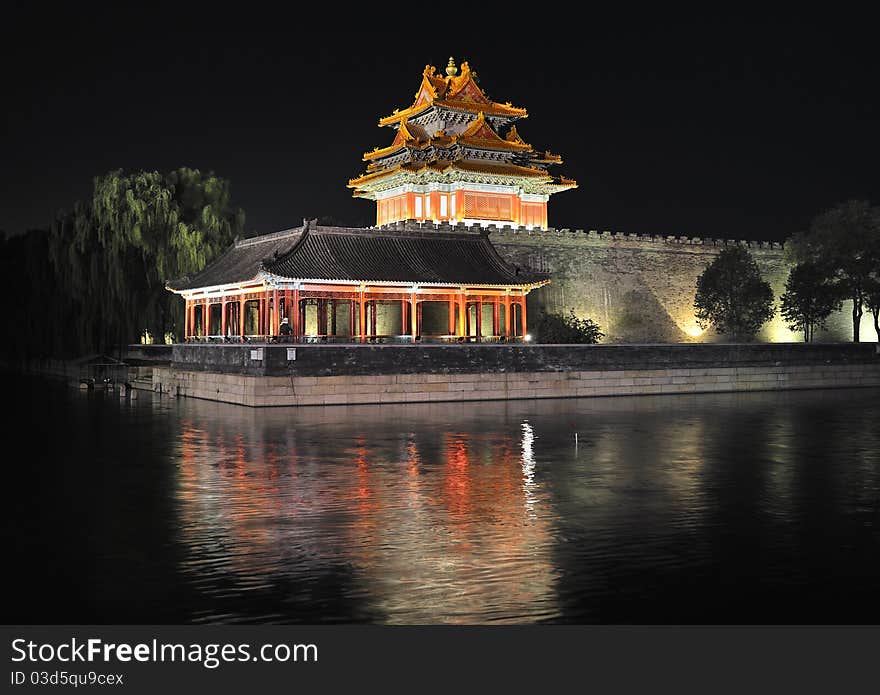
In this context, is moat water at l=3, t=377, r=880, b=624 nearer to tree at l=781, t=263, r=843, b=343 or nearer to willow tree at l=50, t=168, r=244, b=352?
willow tree at l=50, t=168, r=244, b=352

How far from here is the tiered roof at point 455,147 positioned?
40094 millimetres

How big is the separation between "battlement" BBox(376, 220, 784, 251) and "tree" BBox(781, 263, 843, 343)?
2822mm

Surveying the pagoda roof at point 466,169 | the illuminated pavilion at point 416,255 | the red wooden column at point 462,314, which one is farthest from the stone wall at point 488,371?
the pagoda roof at point 466,169

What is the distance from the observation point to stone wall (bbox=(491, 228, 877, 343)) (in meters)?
38.8

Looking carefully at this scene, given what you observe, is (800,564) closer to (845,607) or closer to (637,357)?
(845,607)

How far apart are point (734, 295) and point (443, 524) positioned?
109 ft

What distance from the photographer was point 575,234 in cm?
4000

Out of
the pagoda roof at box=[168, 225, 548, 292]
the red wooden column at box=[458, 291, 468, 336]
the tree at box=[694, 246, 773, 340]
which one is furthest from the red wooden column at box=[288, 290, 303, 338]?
the tree at box=[694, 246, 773, 340]

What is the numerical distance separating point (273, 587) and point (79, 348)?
32789mm

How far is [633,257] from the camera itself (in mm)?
41344

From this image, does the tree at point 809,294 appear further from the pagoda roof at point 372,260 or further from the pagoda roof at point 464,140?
A: the pagoda roof at point 372,260

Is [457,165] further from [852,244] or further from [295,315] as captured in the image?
[852,244]

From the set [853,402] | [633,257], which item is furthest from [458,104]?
[853,402]

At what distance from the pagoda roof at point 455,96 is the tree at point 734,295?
1043 cm
